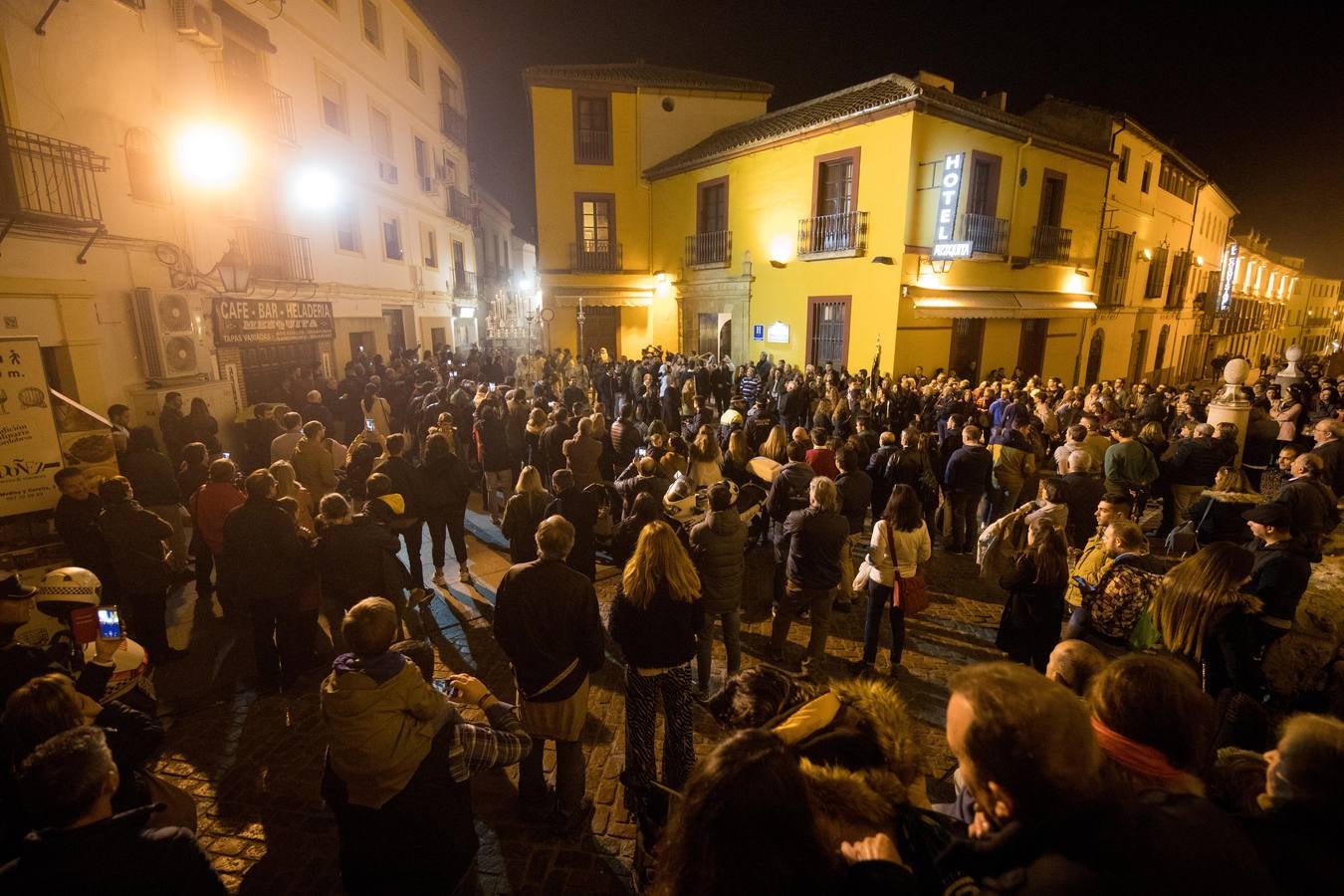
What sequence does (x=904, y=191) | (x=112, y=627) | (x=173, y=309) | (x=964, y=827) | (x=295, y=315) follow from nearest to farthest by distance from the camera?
(x=964, y=827), (x=112, y=627), (x=173, y=309), (x=295, y=315), (x=904, y=191)

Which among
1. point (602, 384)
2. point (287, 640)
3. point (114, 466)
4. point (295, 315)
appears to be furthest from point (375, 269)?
point (287, 640)

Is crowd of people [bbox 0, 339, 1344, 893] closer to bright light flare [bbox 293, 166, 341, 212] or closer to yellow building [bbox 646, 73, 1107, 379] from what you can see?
yellow building [bbox 646, 73, 1107, 379]

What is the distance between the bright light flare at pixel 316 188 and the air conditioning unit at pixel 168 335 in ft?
16.5

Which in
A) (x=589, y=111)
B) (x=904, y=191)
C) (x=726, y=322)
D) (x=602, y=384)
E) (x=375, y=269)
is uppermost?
(x=589, y=111)

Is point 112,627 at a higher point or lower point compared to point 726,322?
lower

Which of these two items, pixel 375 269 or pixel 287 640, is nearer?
pixel 287 640

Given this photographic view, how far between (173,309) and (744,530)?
10739mm

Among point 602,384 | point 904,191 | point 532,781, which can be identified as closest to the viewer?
point 532,781

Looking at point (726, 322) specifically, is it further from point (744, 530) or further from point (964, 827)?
point (964, 827)

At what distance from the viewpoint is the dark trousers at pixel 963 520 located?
7.32 m

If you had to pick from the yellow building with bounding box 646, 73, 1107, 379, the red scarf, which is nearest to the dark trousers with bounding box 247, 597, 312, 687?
the red scarf

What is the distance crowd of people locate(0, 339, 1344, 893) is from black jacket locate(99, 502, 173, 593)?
2 centimetres

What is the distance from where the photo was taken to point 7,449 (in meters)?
4.91

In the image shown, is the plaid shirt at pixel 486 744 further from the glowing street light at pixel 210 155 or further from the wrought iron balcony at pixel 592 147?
the wrought iron balcony at pixel 592 147
